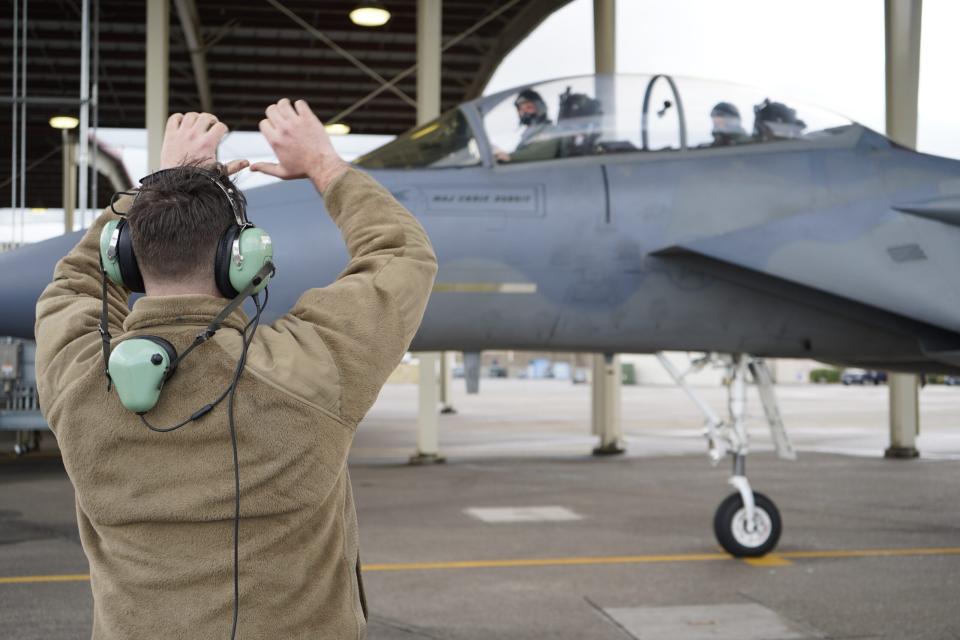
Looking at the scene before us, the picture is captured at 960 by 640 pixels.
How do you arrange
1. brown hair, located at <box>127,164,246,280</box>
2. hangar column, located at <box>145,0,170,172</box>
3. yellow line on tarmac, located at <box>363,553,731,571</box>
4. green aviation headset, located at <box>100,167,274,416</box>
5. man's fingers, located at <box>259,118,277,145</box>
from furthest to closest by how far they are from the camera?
hangar column, located at <box>145,0,170,172</box> → yellow line on tarmac, located at <box>363,553,731,571</box> → man's fingers, located at <box>259,118,277,145</box> → brown hair, located at <box>127,164,246,280</box> → green aviation headset, located at <box>100,167,274,416</box>

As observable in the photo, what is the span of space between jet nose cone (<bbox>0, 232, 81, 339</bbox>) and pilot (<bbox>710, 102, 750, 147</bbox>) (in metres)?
3.48

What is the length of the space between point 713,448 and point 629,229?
5.93ft

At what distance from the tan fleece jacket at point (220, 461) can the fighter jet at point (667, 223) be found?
2842 mm

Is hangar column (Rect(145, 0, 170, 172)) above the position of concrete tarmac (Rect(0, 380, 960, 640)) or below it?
above

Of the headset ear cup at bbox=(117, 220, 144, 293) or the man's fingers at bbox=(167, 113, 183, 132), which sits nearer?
the headset ear cup at bbox=(117, 220, 144, 293)

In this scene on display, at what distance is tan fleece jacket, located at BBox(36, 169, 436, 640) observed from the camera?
1.61m

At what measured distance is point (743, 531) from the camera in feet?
20.6

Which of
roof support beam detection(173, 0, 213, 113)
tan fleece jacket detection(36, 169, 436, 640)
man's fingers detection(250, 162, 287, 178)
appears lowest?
tan fleece jacket detection(36, 169, 436, 640)

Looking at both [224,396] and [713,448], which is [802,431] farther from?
[224,396]

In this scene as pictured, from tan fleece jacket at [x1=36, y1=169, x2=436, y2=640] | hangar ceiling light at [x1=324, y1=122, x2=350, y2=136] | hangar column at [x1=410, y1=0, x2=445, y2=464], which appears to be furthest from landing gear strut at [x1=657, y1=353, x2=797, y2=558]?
hangar ceiling light at [x1=324, y1=122, x2=350, y2=136]

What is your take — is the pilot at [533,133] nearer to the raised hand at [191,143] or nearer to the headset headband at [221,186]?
the raised hand at [191,143]

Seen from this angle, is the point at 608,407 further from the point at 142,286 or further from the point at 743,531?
the point at 142,286

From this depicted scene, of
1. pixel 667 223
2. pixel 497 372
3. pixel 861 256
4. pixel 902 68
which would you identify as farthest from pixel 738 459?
pixel 497 372

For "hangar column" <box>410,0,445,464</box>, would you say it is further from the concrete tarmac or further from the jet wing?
the jet wing
